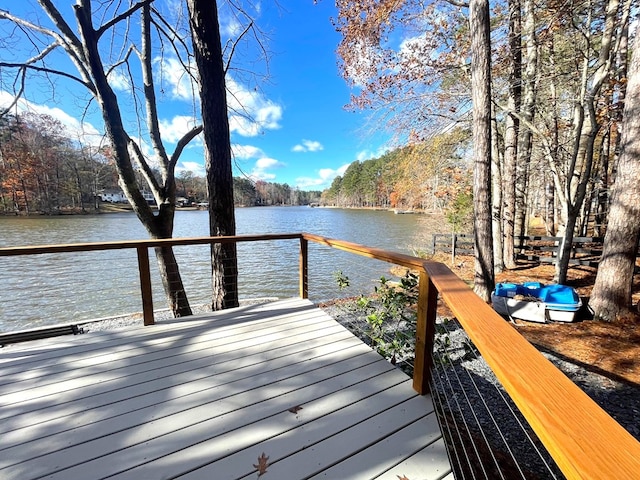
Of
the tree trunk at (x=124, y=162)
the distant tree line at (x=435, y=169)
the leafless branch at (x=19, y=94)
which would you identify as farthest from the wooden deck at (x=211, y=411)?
the distant tree line at (x=435, y=169)

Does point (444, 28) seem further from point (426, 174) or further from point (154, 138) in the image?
point (154, 138)

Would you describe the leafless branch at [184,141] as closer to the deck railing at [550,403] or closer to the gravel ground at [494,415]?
the gravel ground at [494,415]

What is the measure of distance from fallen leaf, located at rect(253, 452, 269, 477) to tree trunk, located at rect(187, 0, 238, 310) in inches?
90.6

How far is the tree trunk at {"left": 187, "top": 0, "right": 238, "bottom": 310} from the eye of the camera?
3.04 metres

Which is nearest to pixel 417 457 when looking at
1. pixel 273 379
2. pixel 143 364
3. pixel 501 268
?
pixel 273 379

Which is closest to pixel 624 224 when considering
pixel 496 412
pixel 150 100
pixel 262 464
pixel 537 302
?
pixel 537 302

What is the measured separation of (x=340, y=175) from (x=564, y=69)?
60.3 m

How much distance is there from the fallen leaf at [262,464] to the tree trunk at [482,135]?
13.0 feet

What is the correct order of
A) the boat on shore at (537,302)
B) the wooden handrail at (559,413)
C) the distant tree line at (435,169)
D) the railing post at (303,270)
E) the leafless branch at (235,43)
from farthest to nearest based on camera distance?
the distant tree line at (435,169), the leafless branch at (235,43), the boat on shore at (537,302), the railing post at (303,270), the wooden handrail at (559,413)

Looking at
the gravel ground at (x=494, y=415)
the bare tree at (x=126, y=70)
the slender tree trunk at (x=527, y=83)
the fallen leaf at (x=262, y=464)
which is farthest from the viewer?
the slender tree trunk at (x=527, y=83)

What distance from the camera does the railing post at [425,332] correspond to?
5.01ft

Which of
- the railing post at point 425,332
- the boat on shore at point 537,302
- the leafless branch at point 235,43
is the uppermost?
the leafless branch at point 235,43

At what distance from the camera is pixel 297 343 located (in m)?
2.27

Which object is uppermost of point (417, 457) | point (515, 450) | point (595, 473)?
point (595, 473)
